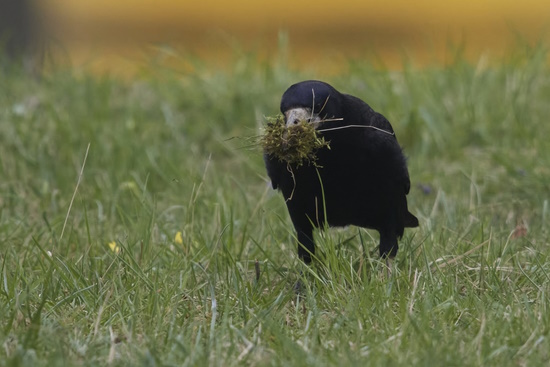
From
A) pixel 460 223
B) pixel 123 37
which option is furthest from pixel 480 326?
pixel 123 37

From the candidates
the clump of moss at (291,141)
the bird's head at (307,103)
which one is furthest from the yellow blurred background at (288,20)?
→ the clump of moss at (291,141)

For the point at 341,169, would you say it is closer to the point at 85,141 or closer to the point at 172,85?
the point at 85,141

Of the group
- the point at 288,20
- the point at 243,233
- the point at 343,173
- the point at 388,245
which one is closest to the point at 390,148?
the point at 343,173

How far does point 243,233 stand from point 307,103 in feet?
2.36

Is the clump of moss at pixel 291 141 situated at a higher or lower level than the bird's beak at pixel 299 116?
lower

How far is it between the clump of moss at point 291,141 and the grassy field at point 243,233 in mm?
169

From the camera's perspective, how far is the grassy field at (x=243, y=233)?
3307 millimetres

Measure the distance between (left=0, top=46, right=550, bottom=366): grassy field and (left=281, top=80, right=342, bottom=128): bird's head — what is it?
0.79 ft

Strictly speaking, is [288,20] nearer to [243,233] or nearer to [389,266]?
[243,233]

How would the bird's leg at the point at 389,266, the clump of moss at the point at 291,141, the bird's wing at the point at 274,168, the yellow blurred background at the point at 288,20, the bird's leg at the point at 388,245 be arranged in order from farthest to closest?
the yellow blurred background at the point at 288,20 < the bird's leg at the point at 388,245 < the bird's wing at the point at 274,168 < the bird's leg at the point at 389,266 < the clump of moss at the point at 291,141

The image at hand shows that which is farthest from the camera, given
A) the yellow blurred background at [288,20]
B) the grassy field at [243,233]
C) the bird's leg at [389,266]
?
the yellow blurred background at [288,20]

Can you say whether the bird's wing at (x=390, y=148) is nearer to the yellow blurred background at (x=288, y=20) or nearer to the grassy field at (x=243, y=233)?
the grassy field at (x=243, y=233)

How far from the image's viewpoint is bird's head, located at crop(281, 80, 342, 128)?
394 cm

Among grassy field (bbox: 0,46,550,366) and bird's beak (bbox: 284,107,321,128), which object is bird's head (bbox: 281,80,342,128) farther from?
grassy field (bbox: 0,46,550,366)
